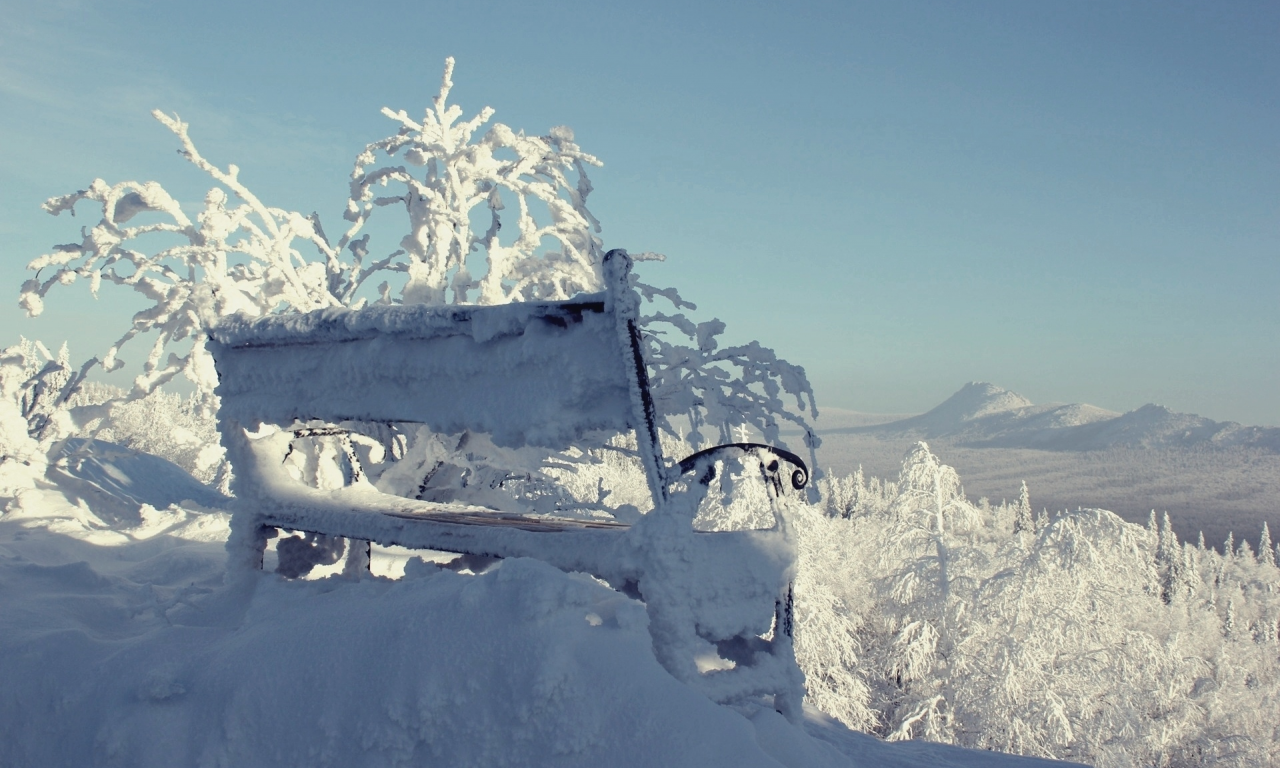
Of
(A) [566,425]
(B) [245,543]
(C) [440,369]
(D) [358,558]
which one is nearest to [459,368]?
(C) [440,369]

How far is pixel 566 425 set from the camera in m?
2.87

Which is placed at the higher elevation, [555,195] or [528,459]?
[555,195]

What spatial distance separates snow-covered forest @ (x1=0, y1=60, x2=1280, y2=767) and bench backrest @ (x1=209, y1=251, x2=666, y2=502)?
0.58 m

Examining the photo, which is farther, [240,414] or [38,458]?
[38,458]

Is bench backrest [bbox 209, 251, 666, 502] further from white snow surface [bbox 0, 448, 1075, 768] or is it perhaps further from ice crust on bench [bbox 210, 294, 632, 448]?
white snow surface [bbox 0, 448, 1075, 768]

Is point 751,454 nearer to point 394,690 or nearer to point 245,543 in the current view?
point 394,690

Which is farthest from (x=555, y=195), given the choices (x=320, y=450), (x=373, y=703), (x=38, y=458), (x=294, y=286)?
(x=38, y=458)

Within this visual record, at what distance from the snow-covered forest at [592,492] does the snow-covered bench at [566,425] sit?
0.34 meters

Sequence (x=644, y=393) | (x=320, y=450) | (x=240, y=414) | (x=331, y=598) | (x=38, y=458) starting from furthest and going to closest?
(x=38, y=458) < (x=320, y=450) < (x=240, y=414) < (x=331, y=598) < (x=644, y=393)

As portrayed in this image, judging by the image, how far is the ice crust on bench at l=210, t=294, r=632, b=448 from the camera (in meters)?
2.87

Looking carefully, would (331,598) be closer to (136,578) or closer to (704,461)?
(704,461)

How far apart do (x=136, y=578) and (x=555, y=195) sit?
18.5 feet

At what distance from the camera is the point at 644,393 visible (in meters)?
2.76

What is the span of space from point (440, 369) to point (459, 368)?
0.12 m
